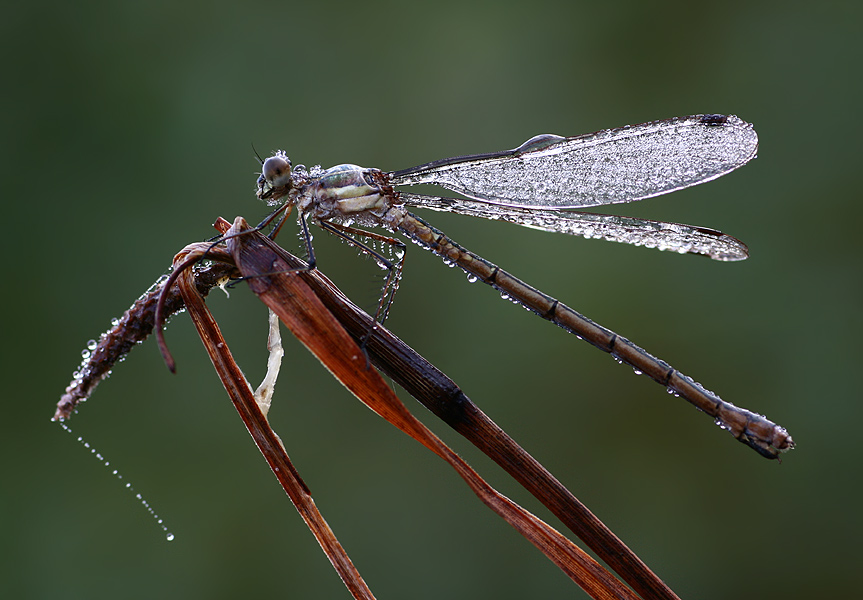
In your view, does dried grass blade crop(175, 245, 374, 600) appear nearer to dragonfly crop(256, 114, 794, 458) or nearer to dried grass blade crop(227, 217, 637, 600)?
dried grass blade crop(227, 217, 637, 600)

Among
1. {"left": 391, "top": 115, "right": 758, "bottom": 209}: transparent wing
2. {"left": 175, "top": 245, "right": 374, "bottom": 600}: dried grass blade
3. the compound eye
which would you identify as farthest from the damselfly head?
{"left": 175, "top": 245, "right": 374, "bottom": 600}: dried grass blade

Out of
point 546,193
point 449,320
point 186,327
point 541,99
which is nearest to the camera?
point 546,193

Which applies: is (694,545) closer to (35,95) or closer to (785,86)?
(785,86)

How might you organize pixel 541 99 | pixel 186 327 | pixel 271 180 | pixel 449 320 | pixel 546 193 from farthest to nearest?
pixel 541 99 < pixel 449 320 < pixel 186 327 < pixel 546 193 < pixel 271 180

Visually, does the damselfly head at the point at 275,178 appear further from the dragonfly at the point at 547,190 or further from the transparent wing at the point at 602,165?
the transparent wing at the point at 602,165

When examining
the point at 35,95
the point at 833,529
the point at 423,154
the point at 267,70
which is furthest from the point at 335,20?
the point at 833,529

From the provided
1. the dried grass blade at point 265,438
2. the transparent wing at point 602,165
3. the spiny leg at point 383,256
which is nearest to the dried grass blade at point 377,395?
the dried grass blade at point 265,438

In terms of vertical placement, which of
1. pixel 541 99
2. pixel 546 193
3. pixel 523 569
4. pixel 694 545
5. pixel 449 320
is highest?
pixel 541 99

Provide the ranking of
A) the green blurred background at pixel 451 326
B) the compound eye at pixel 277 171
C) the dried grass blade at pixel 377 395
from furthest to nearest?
the green blurred background at pixel 451 326 → the compound eye at pixel 277 171 → the dried grass blade at pixel 377 395

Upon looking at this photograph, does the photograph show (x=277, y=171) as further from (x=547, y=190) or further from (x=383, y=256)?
(x=547, y=190)
